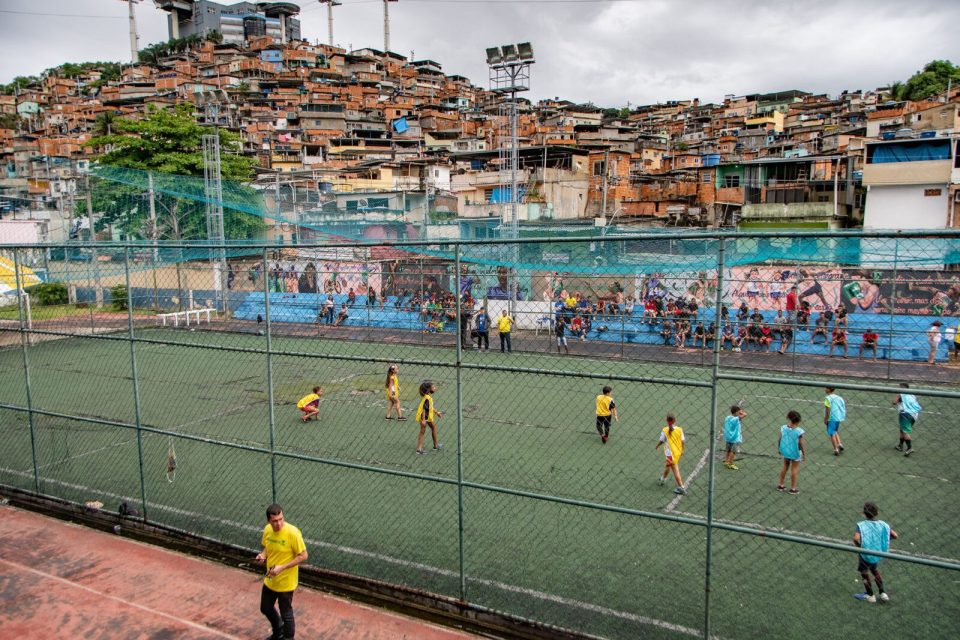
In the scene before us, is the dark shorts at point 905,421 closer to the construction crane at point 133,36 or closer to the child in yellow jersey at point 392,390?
the child in yellow jersey at point 392,390

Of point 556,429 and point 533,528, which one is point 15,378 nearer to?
point 556,429

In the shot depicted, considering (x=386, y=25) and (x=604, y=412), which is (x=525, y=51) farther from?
(x=386, y=25)

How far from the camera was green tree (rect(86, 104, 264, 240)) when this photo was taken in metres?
31.9

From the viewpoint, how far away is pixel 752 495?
9852 millimetres

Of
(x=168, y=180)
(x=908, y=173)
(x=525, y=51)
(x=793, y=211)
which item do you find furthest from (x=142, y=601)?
(x=793, y=211)

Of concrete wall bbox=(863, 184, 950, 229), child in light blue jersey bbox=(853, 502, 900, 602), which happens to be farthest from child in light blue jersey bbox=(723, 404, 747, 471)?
concrete wall bbox=(863, 184, 950, 229)

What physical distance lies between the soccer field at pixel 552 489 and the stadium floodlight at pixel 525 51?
15.4 m

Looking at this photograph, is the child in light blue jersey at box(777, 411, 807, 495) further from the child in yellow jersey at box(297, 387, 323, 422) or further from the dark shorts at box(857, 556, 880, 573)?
the child in yellow jersey at box(297, 387, 323, 422)

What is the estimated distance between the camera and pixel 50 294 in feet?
80.0

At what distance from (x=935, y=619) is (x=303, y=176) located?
186 feet

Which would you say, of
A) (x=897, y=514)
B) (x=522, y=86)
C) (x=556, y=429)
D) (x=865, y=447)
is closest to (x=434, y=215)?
(x=522, y=86)

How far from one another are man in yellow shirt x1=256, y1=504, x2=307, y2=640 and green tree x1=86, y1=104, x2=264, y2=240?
89.9 feet

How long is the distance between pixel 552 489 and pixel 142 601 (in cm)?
574

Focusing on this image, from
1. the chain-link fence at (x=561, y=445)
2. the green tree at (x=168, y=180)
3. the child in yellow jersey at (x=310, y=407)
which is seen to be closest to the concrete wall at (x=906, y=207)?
the chain-link fence at (x=561, y=445)
